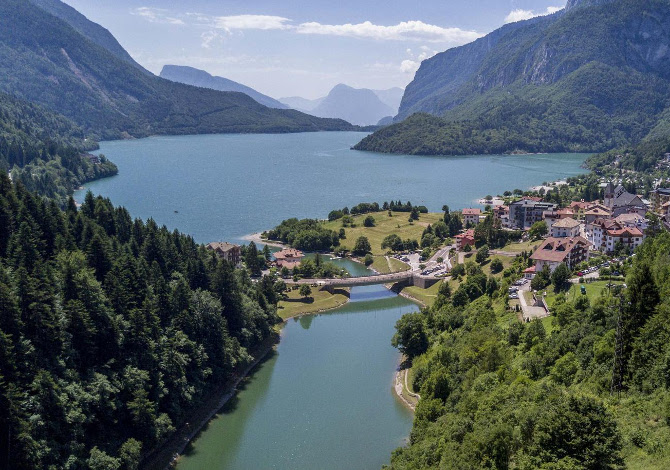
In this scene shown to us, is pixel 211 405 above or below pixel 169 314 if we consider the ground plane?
below

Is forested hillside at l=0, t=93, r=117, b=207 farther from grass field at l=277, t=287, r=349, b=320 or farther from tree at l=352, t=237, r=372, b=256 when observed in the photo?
grass field at l=277, t=287, r=349, b=320

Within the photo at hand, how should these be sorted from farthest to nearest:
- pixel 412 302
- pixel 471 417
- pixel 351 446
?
pixel 412 302 < pixel 351 446 < pixel 471 417

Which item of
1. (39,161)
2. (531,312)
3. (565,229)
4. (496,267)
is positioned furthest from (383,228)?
(39,161)

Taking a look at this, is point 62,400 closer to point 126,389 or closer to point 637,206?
point 126,389

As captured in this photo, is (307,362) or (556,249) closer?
(307,362)

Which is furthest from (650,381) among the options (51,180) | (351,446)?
(51,180)

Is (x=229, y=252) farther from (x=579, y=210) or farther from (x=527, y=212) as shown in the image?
(x=579, y=210)

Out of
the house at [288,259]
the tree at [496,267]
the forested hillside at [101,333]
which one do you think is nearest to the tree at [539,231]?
the tree at [496,267]
